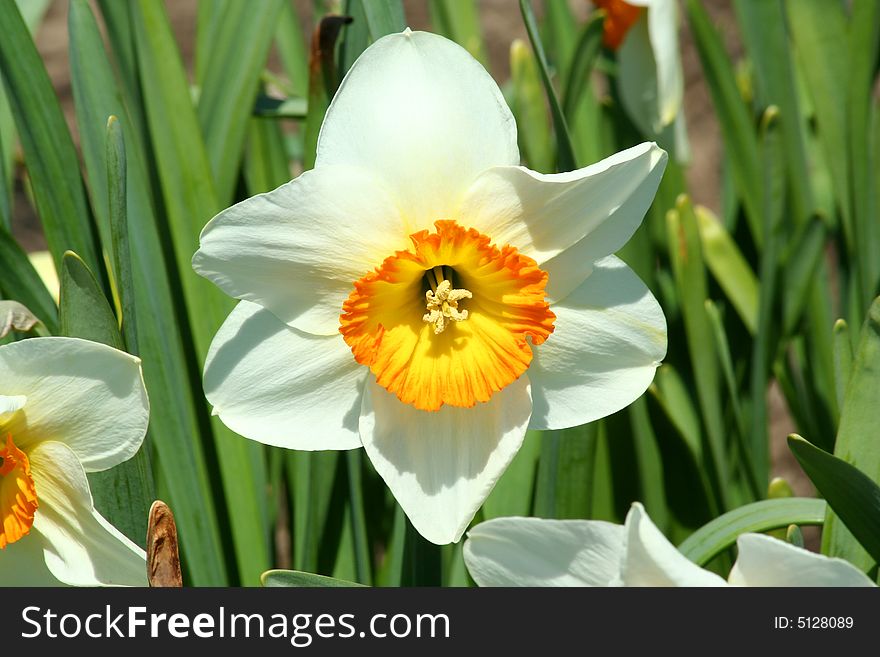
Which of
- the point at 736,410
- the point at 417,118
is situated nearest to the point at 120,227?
the point at 417,118

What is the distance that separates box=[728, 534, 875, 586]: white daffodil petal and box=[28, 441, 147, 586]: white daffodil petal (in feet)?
1.65

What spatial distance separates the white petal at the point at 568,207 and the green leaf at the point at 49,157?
48 centimetres

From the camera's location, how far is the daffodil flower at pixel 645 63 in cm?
137

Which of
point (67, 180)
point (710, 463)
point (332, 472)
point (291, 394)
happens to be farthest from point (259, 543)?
point (710, 463)

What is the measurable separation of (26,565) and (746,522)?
2.25ft

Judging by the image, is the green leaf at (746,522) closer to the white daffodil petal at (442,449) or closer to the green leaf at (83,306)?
the white daffodil petal at (442,449)

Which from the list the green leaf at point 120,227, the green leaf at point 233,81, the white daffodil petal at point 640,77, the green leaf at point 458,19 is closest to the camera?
the green leaf at point 120,227

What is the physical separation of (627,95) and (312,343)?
86 centimetres

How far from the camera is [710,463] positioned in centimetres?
136

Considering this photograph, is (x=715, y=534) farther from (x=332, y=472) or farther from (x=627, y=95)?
(x=627, y=95)

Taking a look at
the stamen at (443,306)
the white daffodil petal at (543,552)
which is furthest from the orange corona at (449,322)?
the white daffodil petal at (543,552)

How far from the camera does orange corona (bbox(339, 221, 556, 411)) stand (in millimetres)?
795

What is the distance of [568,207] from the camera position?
31.4 inches

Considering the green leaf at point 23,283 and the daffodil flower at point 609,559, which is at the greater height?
the green leaf at point 23,283
